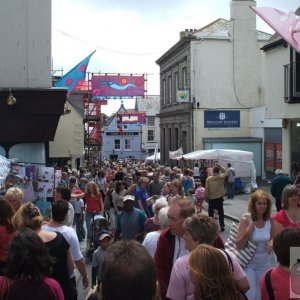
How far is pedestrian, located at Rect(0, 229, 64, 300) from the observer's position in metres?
3.40

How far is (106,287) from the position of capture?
2.54m

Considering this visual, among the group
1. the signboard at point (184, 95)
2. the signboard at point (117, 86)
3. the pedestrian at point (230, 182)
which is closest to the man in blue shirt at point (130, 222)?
the pedestrian at point (230, 182)

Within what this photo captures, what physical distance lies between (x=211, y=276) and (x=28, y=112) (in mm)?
10260

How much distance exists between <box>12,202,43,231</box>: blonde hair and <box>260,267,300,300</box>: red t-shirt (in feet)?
7.36

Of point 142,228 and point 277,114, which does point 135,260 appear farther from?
point 277,114

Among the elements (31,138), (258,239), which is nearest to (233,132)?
(31,138)

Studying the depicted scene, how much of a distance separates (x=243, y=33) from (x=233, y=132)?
6610mm

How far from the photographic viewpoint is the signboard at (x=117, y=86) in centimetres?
3244

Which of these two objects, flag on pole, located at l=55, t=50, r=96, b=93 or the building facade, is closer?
flag on pole, located at l=55, t=50, r=96, b=93

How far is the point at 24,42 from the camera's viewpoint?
42.7 ft

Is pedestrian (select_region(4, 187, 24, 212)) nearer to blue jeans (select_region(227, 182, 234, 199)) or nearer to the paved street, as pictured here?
the paved street

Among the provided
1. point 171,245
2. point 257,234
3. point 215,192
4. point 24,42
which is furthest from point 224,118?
point 171,245

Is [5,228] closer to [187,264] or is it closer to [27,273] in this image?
[27,273]

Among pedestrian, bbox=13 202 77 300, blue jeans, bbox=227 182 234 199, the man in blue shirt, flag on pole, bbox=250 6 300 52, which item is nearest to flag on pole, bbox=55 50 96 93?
blue jeans, bbox=227 182 234 199
